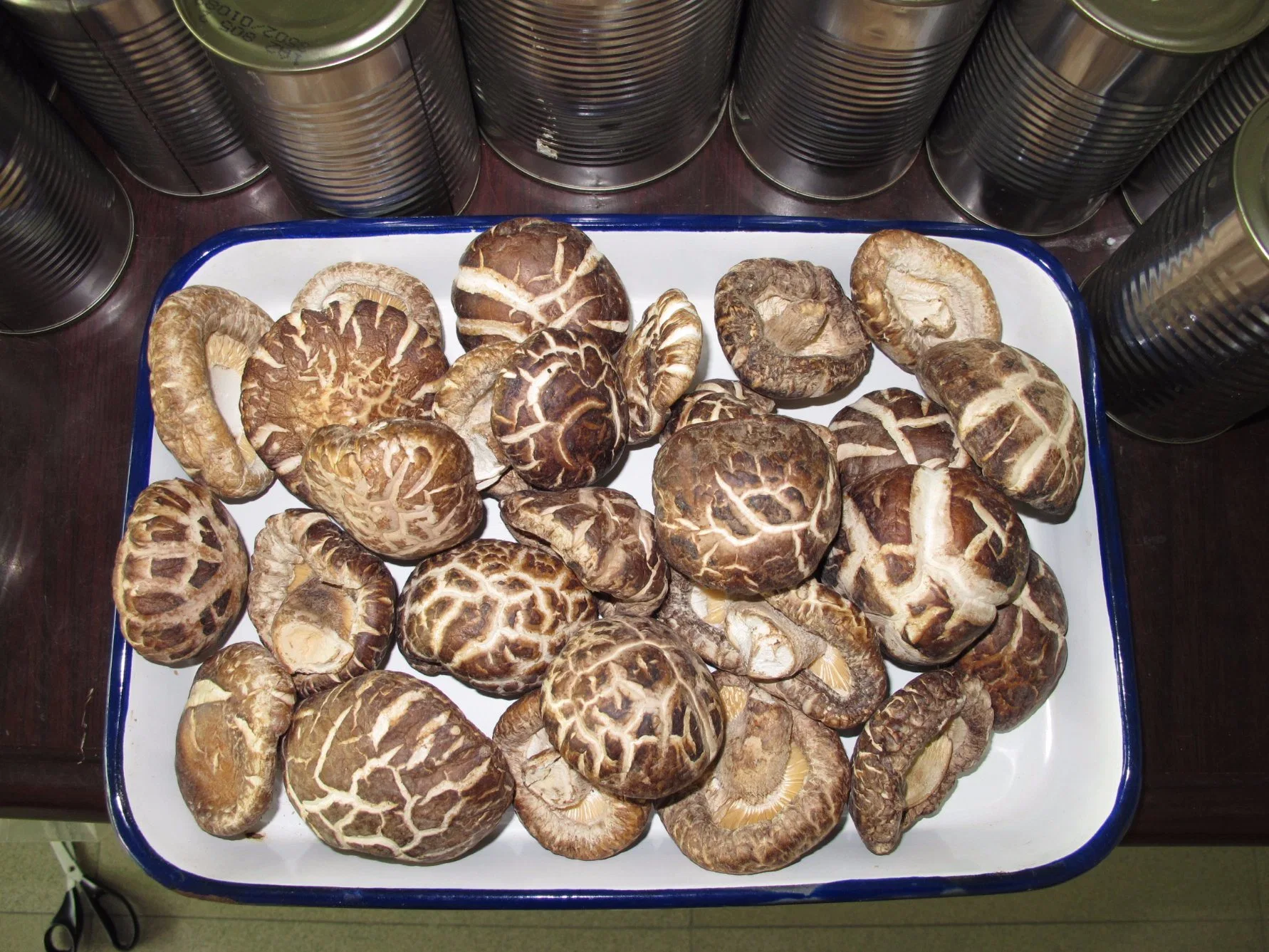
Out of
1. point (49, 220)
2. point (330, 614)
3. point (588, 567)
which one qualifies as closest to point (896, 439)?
point (588, 567)

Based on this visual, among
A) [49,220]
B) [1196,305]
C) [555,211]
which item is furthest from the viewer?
[555,211]

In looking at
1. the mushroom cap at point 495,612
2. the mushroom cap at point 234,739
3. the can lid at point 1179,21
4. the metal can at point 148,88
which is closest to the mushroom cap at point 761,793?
the mushroom cap at point 495,612

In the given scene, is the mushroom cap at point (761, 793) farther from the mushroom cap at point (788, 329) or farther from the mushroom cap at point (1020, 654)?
the mushroom cap at point (788, 329)

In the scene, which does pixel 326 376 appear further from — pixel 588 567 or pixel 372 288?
pixel 588 567

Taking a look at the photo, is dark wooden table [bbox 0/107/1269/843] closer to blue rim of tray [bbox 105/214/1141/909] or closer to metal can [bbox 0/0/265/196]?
metal can [bbox 0/0/265/196]

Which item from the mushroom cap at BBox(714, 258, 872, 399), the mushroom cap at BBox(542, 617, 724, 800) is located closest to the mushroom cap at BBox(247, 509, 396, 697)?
the mushroom cap at BBox(542, 617, 724, 800)

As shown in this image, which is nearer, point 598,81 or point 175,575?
point 175,575

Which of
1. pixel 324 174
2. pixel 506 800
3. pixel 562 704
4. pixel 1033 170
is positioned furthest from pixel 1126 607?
pixel 324 174
